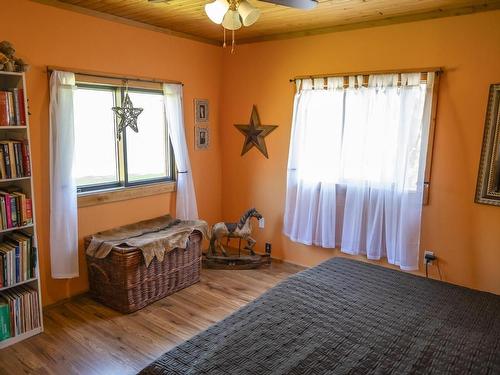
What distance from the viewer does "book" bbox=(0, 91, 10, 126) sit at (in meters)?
2.45

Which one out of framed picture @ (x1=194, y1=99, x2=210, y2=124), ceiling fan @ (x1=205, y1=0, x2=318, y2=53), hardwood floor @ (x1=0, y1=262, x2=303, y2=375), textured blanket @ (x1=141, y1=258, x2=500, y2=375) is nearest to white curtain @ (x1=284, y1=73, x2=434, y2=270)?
hardwood floor @ (x1=0, y1=262, x2=303, y2=375)

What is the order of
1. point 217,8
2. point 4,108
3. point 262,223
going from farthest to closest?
point 262,223, point 4,108, point 217,8

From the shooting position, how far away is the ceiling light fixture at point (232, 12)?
1.96m

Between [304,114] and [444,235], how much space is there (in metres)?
1.69

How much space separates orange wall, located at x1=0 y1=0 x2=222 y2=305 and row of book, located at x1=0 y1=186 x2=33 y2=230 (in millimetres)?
299

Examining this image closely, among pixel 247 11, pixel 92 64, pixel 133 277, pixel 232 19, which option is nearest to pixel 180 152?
pixel 92 64

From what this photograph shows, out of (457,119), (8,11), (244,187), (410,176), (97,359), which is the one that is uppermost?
(8,11)

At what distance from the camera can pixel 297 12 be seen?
3.08 metres

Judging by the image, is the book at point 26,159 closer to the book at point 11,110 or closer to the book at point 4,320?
the book at point 11,110

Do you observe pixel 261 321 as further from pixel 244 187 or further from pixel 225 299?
pixel 244 187

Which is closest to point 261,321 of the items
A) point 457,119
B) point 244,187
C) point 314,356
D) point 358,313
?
point 314,356

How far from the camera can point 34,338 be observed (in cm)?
268

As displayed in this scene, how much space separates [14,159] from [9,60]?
66 cm

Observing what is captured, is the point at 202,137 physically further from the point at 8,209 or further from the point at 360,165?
the point at 8,209
